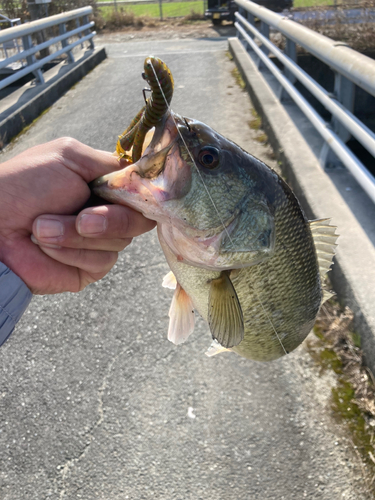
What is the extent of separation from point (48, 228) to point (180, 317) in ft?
1.95

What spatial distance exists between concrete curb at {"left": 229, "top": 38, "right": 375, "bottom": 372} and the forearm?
1866mm

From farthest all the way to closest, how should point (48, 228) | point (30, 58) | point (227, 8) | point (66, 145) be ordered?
A: 1. point (227, 8)
2. point (30, 58)
3. point (66, 145)
4. point (48, 228)

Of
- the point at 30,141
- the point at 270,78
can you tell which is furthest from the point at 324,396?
the point at 270,78

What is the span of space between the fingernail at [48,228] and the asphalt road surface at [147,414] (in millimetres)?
1413

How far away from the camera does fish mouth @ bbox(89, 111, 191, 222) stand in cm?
125

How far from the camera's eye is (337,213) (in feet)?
11.4

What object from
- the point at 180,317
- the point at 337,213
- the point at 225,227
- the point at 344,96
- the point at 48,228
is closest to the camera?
the point at 225,227

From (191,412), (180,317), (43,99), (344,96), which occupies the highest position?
(344,96)

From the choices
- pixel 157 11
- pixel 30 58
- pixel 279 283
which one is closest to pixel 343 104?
pixel 279 283

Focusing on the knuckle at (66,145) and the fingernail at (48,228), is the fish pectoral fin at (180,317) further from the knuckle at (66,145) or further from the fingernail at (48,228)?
the knuckle at (66,145)

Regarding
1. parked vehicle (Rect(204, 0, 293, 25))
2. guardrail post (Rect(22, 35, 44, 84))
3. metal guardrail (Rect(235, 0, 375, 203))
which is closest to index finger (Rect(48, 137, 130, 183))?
metal guardrail (Rect(235, 0, 375, 203))

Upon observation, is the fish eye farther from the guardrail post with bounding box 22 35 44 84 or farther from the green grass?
the green grass

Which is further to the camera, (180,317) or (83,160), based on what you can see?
(180,317)

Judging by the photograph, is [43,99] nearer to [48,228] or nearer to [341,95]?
[341,95]
